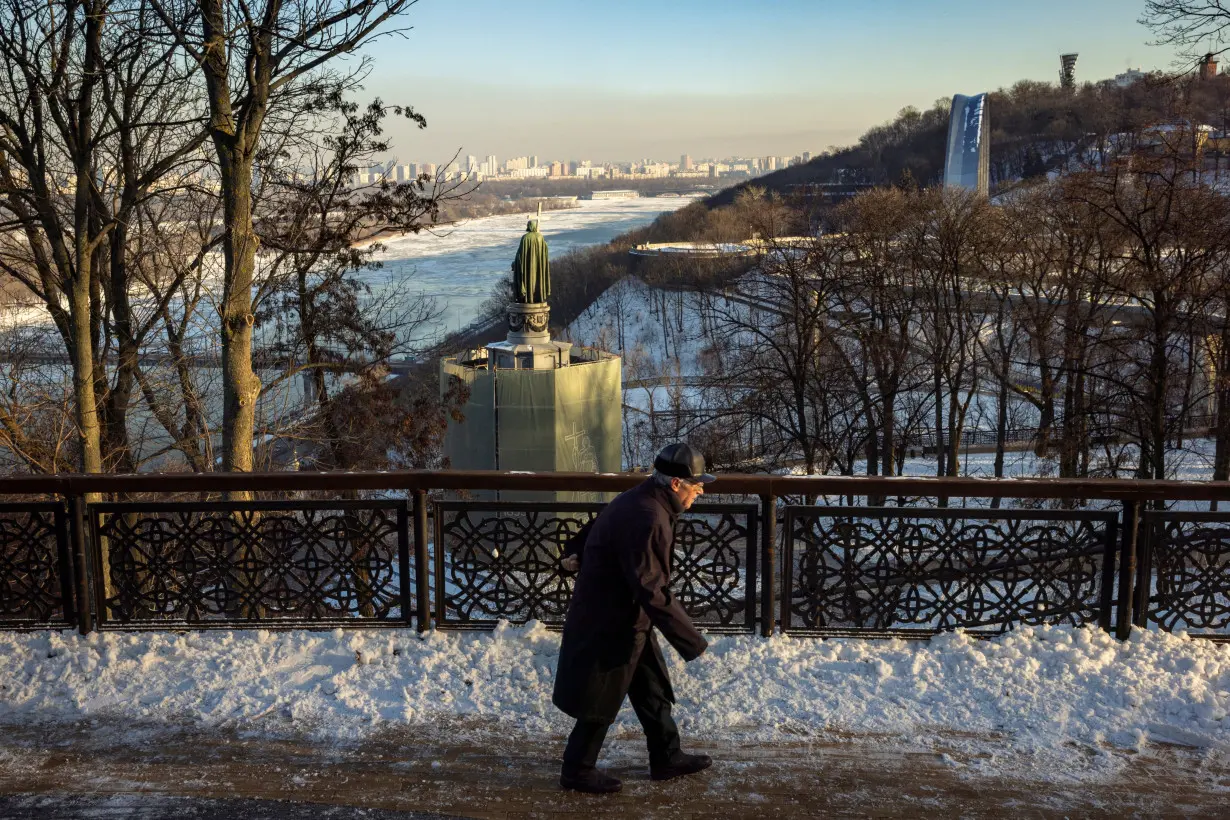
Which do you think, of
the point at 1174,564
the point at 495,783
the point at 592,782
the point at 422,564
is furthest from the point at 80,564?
the point at 1174,564

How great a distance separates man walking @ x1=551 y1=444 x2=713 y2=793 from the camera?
3.69m

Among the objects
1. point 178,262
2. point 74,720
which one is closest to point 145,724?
point 74,720

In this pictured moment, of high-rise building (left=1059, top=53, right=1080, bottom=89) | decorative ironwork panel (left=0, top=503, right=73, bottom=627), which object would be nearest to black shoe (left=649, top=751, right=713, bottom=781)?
decorative ironwork panel (left=0, top=503, right=73, bottom=627)

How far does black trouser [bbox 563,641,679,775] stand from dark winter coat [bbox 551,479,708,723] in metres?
0.11

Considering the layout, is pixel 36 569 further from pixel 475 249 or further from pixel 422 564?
pixel 475 249

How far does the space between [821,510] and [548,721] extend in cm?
181

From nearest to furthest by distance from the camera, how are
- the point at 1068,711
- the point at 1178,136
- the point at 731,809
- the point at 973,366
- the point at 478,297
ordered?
the point at 731,809 < the point at 1068,711 < the point at 1178,136 < the point at 973,366 < the point at 478,297

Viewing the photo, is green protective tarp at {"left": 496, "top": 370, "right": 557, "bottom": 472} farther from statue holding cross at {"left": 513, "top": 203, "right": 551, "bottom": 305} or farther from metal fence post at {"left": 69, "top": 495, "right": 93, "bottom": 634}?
metal fence post at {"left": 69, "top": 495, "right": 93, "bottom": 634}

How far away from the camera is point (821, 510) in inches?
205

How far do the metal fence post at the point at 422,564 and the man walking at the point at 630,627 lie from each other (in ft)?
5.03

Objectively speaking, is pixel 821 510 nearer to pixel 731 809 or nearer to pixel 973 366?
pixel 731 809

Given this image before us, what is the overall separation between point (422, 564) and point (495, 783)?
1.53m

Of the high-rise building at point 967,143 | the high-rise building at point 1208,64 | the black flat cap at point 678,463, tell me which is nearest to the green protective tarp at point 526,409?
the high-rise building at point 1208,64

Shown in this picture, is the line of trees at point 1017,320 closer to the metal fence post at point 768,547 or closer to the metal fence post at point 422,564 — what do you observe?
the metal fence post at point 768,547
